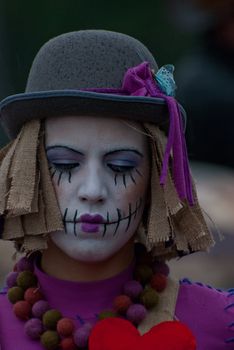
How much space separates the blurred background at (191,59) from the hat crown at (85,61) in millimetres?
1924

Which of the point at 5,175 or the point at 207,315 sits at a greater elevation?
the point at 5,175

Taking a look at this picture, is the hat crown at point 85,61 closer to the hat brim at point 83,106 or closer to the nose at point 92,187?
the hat brim at point 83,106

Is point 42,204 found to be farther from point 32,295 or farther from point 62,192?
point 32,295

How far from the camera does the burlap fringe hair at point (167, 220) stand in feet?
8.40

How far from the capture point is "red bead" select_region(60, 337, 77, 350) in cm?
250

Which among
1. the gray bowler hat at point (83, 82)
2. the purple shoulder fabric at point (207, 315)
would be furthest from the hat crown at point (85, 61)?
the purple shoulder fabric at point (207, 315)

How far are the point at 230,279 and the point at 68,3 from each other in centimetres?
213

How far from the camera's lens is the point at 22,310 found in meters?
2.57

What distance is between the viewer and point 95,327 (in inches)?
98.6

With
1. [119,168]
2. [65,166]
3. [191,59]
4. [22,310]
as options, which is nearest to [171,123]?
[119,168]

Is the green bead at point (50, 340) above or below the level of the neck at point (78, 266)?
below

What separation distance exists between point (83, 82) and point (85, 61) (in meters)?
0.05

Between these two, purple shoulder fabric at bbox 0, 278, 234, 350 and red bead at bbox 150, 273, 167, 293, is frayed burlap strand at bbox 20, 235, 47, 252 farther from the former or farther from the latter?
red bead at bbox 150, 273, 167, 293

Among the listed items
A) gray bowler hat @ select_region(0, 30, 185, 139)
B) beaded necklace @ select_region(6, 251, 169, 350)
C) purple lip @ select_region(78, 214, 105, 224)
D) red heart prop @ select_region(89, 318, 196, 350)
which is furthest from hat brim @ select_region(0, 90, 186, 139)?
red heart prop @ select_region(89, 318, 196, 350)
